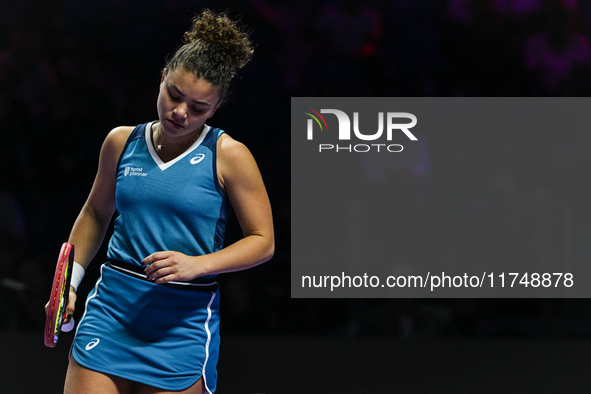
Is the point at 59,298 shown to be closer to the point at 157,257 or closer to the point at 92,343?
the point at 92,343

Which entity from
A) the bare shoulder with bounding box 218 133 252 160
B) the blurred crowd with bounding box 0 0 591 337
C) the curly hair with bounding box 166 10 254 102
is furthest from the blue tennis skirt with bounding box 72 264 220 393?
the blurred crowd with bounding box 0 0 591 337

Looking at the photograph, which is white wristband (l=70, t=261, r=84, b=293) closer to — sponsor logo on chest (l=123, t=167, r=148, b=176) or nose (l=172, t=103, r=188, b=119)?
sponsor logo on chest (l=123, t=167, r=148, b=176)

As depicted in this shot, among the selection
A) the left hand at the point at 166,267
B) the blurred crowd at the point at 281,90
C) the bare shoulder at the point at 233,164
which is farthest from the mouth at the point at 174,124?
the blurred crowd at the point at 281,90

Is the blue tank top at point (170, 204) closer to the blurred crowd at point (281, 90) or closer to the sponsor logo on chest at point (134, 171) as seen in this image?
the sponsor logo on chest at point (134, 171)

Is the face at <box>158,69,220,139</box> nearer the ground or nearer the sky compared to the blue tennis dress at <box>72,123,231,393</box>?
nearer the sky

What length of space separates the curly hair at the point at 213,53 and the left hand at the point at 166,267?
41cm

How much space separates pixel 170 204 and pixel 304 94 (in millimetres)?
2499

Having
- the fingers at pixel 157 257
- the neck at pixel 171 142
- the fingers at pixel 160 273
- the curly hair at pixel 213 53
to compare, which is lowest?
the fingers at pixel 160 273

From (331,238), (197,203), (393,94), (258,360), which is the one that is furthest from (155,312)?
(393,94)

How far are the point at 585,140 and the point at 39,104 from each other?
3336 millimetres

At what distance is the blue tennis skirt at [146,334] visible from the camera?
144 cm

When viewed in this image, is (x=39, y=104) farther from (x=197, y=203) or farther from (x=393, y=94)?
(x=197, y=203)

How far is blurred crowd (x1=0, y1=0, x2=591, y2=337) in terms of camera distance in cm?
383

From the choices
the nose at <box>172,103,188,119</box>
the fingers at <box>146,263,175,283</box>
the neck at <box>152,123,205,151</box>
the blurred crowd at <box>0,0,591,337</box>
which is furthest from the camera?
the blurred crowd at <box>0,0,591,337</box>
